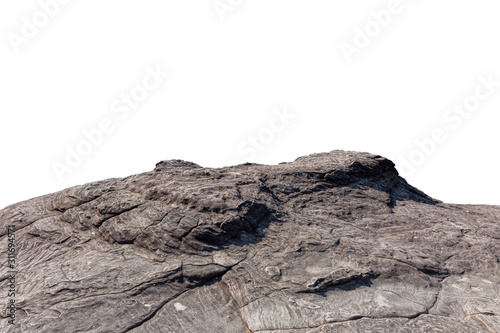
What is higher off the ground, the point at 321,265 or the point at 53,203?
the point at 53,203

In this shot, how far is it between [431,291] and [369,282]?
5.31 ft

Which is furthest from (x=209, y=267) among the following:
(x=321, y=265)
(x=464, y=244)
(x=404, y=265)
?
(x=464, y=244)

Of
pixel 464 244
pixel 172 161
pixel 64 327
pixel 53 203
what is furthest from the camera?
pixel 172 161

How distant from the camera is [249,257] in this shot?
10.6 meters

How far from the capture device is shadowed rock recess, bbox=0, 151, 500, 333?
902 cm

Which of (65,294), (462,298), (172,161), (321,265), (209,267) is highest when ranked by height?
(172,161)

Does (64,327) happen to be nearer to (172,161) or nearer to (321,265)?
(321,265)

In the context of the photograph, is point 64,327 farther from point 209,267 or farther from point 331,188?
point 331,188

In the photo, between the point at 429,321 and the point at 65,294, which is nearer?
the point at 429,321

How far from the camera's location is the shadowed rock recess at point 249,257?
9023mm

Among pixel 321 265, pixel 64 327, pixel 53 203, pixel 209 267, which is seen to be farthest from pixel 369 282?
pixel 53 203

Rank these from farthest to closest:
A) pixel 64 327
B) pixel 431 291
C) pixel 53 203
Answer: pixel 53 203 → pixel 431 291 → pixel 64 327

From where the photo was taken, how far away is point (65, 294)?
9.53 m

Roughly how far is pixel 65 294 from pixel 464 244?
11.4 meters
